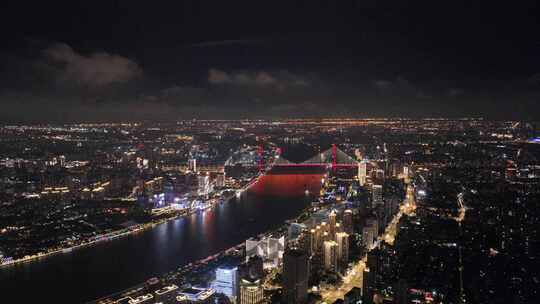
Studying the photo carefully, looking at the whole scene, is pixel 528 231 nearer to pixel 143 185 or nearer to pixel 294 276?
pixel 294 276

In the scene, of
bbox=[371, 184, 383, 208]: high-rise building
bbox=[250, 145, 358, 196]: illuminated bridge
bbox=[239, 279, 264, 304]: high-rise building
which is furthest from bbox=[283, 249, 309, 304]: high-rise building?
bbox=[250, 145, 358, 196]: illuminated bridge

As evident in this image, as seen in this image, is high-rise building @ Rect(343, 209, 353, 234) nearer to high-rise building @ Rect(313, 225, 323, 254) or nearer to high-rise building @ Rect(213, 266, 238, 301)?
high-rise building @ Rect(313, 225, 323, 254)

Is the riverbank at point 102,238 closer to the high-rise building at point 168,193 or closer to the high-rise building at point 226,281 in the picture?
the high-rise building at point 168,193

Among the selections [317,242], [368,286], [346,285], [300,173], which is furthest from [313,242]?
[300,173]

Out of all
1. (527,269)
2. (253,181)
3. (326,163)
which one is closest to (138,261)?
(527,269)

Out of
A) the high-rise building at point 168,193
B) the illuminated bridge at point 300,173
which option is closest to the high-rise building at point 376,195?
the illuminated bridge at point 300,173
